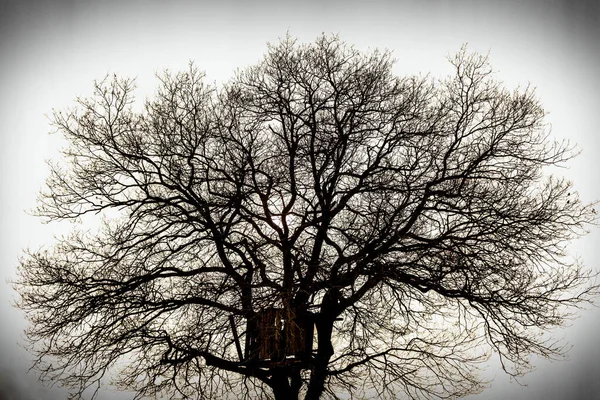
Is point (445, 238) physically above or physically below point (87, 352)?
above

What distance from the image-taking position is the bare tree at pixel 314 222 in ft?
35.2

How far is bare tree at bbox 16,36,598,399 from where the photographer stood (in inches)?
423

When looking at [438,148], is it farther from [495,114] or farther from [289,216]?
[289,216]

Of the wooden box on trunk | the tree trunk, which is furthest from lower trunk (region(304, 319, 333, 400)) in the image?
the wooden box on trunk

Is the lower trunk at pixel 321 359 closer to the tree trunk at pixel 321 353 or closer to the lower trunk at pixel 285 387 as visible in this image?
the tree trunk at pixel 321 353

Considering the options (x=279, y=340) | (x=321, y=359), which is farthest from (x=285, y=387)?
(x=279, y=340)

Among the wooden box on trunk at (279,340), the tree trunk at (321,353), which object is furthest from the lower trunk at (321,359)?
the wooden box on trunk at (279,340)

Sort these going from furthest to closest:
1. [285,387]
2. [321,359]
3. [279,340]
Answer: [285,387]
[321,359]
[279,340]

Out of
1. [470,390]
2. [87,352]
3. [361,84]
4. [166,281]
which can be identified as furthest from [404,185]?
[87,352]

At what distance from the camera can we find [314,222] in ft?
36.6

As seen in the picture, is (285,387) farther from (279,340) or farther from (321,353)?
(279,340)

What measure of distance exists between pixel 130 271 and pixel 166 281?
124cm

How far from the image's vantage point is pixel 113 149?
38.5 feet

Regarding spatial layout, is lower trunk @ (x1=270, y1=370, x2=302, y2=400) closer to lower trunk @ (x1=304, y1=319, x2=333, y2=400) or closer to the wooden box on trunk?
lower trunk @ (x1=304, y1=319, x2=333, y2=400)
